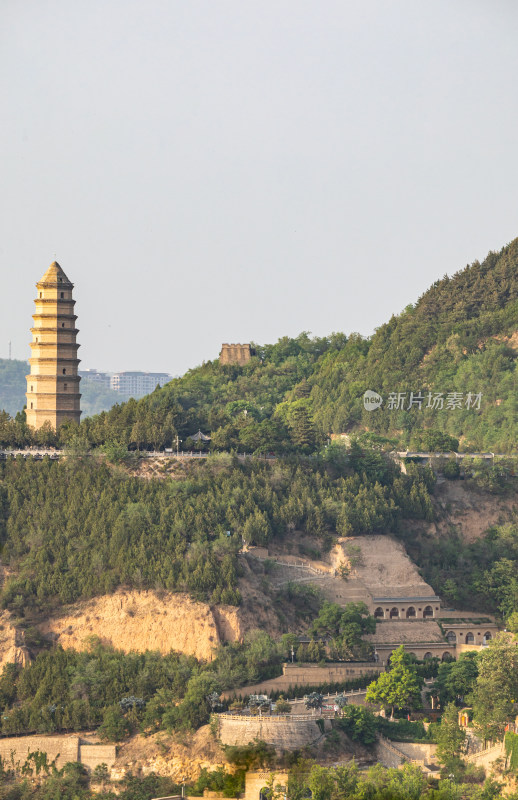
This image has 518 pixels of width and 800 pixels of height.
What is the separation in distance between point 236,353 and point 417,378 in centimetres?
1443

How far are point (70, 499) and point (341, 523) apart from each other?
10310mm

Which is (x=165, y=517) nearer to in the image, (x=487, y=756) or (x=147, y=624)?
(x=147, y=624)

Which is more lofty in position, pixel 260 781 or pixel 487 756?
pixel 487 756

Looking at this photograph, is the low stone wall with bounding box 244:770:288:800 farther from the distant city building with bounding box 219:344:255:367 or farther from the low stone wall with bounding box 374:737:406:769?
the distant city building with bounding box 219:344:255:367

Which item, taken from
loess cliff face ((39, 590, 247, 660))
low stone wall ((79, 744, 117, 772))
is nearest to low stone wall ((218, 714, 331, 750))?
low stone wall ((79, 744, 117, 772))

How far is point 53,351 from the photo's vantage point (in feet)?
219

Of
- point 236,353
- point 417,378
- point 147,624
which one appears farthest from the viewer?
point 236,353

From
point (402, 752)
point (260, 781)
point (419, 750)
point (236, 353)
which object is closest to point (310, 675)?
point (402, 752)

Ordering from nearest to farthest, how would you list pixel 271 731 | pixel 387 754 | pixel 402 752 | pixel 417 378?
pixel 271 731 < pixel 387 754 < pixel 402 752 < pixel 417 378

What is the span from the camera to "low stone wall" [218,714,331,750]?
51969 mm

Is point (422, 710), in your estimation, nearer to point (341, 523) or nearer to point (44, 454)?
point (341, 523)

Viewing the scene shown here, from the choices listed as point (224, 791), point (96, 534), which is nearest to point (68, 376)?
point (96, 534)

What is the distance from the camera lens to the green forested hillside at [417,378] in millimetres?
79375

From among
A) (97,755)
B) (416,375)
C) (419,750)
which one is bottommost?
(97,755)
